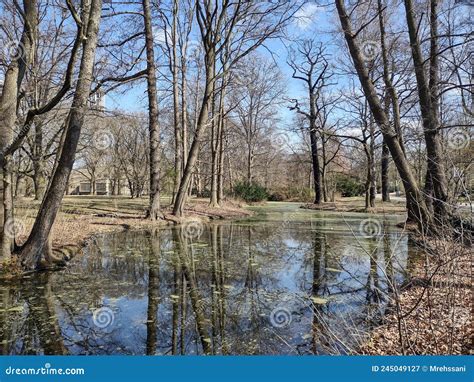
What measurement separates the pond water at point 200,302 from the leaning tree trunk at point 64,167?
21.5 inches

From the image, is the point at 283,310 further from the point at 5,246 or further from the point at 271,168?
the point at 271,168

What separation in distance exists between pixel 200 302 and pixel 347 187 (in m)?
37.4

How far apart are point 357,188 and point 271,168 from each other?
40.2ft

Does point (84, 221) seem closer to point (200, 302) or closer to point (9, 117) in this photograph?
point (9, 117)

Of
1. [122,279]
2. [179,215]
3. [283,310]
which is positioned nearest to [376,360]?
[283,310]

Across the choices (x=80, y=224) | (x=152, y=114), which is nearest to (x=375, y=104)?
(x=152, y=114)

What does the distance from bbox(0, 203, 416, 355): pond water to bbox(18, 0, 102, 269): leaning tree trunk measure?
55 cm

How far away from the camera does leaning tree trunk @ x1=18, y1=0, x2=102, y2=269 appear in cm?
677

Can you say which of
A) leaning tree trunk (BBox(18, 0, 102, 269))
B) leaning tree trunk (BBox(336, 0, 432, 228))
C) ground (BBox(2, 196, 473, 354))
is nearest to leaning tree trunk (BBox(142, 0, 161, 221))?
ground (BBox(2, 196, 473, 354))

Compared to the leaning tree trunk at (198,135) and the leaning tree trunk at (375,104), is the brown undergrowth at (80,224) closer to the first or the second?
the leaning tree trunk at (198,135)

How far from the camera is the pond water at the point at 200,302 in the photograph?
12.4 ft

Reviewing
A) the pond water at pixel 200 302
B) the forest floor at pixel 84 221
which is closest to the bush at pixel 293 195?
the forest floor at pixel 84 221

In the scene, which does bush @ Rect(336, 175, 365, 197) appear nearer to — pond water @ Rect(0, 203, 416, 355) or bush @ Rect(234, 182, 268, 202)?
bush @ Rect(234, 182, 268, 202)

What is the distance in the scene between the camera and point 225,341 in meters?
3.89
